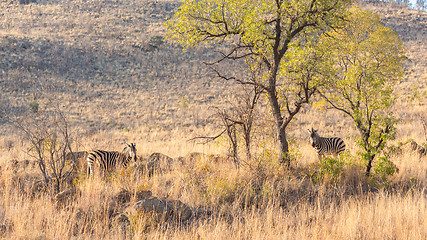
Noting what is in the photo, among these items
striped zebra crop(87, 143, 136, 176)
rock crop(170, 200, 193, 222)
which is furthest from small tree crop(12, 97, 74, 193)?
rock crop(170, 200, 193, 222)

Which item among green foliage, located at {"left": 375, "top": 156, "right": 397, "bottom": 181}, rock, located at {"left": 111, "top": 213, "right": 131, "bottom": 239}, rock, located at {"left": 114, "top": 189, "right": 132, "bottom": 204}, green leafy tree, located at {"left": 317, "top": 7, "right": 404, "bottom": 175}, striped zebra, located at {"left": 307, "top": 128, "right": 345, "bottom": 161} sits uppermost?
green leafy tree, located at {"left": 317, "top": 7, "right": 404, "bottom": 175}

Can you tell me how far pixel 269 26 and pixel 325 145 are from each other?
5.54 m

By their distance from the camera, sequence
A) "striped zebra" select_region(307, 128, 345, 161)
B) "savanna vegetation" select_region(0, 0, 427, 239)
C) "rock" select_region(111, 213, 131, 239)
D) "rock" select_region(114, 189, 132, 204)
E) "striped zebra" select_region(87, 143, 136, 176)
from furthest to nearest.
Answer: "striped zebra" select_region(307, 128, 345, 161), "striped zebra" select_region(87, 143, 136, 176), "rock" select_region(114, 189, 132, 204), "savanna vegetation" select_region(0, 0, 427, 239), "rock" select_region(111, 213, 131, 239)

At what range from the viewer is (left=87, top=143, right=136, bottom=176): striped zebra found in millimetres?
8625

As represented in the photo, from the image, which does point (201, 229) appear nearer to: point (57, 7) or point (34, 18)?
point (34, 18)

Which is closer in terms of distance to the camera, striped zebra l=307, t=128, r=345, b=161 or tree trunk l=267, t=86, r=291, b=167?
tree trunk l=267, t=86, r=291, b=167

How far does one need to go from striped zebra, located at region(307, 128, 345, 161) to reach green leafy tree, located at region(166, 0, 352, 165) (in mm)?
3038

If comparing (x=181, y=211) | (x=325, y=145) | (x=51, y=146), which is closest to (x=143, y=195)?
(x=181, y=211)

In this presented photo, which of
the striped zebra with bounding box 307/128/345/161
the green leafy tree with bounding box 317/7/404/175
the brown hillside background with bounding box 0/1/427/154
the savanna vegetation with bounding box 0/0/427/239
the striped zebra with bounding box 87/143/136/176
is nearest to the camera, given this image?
the savanna vegetation with bounding box 0/0/427/239

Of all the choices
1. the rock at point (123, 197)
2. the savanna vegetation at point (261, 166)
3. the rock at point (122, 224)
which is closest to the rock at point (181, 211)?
the savanna vegetation at point (261, 166)

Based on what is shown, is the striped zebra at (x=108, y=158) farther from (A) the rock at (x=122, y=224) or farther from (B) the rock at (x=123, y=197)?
(A) the rock at (x=122, y=224)

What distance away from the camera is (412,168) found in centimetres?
848

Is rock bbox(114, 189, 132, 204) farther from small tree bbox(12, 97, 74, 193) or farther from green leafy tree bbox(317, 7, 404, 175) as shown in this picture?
green leafy tree bbox(317, 7, 404, 175)

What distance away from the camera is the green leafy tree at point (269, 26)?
7.13 m
